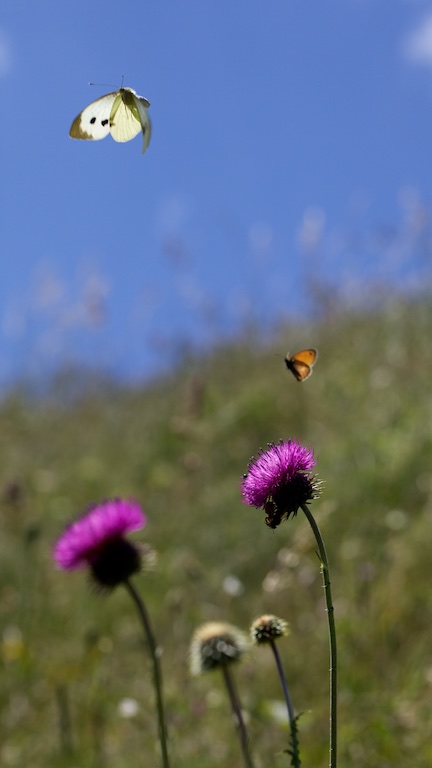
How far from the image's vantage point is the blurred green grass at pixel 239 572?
333cm

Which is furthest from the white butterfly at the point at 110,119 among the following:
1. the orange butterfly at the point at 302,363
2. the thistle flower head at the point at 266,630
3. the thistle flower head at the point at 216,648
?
the thistle flower head at the point at 216,648

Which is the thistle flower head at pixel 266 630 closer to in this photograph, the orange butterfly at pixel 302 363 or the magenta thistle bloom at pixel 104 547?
the orange butterfly at pixel 302 363

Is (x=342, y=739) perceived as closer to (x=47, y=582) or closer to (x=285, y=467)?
(x=285, y=467)

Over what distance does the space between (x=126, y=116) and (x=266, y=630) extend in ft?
3.15

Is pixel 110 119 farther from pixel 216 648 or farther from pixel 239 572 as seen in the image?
pixel 239 572

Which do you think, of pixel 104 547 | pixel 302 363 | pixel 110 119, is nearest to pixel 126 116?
pixel 110 119

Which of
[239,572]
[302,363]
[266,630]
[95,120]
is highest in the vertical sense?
[239,572]

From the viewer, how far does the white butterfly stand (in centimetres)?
147

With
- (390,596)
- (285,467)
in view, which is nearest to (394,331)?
(390,596)

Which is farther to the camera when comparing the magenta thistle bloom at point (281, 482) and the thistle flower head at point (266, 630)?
the thistle flower head at point (266, 630)

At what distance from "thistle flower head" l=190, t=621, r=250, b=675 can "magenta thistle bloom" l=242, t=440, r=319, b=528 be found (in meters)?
0.88

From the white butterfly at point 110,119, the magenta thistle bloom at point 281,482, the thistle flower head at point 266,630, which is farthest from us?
the thistle flower head at point 266,630

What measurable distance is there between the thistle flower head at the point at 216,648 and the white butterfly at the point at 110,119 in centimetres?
128

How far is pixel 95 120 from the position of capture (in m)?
1.51
